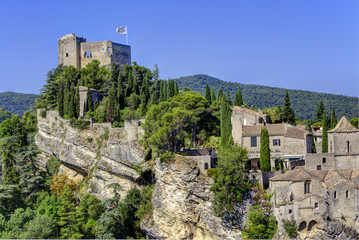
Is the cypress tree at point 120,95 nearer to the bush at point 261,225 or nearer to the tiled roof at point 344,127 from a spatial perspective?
the bush at point 261,225

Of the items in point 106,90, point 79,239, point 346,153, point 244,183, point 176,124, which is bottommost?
point 79,239

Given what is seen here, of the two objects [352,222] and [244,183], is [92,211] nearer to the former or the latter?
[244,183]

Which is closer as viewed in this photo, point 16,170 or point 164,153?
point 164,153

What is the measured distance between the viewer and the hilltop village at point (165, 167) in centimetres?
3531

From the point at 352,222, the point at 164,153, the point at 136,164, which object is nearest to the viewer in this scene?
the point at 352,222

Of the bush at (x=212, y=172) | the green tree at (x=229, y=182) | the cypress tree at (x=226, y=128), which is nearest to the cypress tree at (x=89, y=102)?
the cypress tree at (x=226, y=128)

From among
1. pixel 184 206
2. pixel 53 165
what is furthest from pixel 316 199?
pixel 53 165

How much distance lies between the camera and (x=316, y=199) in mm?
34188

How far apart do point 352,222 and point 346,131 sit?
23.8 ft

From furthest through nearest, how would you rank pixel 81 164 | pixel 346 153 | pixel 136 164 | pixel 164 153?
1. pixel 81 164
2. pixel 136 164
3. pixel 164 153
4. pixel 346 153

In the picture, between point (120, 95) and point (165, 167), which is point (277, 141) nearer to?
point (165, 167)

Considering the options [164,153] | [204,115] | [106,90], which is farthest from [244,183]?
[106,90]

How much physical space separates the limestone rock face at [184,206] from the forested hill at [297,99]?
44224 mm

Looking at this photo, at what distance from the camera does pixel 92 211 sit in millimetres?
45062
